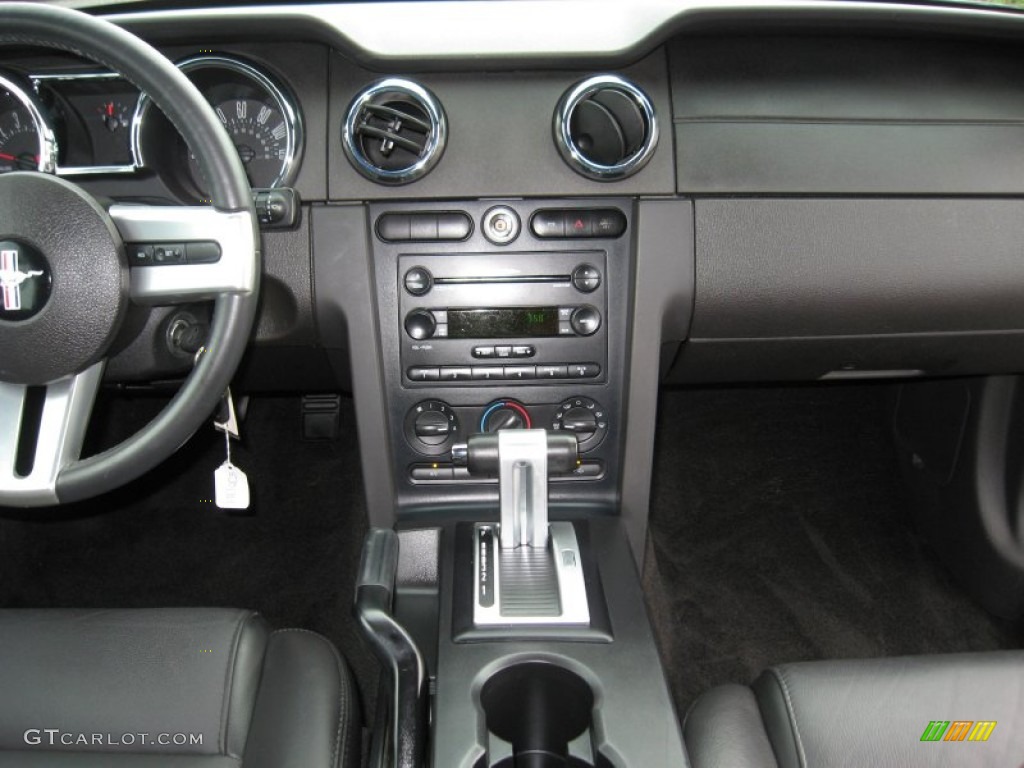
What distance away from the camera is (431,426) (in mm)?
1542

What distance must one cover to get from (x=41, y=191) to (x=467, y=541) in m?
0.77

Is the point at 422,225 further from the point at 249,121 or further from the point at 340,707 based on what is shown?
the point at 340,707

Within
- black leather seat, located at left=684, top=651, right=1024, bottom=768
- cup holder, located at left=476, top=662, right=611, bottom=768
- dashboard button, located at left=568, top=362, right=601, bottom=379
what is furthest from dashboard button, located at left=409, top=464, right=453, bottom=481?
black leather seat, located at left=684, top=651, right=1024, bottom=768

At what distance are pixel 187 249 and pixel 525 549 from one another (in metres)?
0.65

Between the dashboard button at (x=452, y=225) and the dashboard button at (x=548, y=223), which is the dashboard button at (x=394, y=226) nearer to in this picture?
the dashboard button at (x=452, y=225)

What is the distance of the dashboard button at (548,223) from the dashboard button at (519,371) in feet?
0.76

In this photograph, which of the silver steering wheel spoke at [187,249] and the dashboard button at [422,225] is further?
the dashboard button at [422,225]

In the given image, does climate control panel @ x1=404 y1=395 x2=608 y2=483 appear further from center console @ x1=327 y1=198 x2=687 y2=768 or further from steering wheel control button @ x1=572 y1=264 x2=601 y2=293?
steering wheel control button @ x1=572 y1=264 x2=601 y2=293

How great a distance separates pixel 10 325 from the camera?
3.40 ft

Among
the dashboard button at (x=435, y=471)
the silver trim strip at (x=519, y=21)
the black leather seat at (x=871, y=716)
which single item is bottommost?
the black leather seat at (x=871, y=716)

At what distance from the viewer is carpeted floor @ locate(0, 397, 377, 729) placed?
2139 millimetres

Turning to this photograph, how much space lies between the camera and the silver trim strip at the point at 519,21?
52.7 inches

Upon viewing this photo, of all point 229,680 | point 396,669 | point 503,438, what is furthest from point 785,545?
point 229,680

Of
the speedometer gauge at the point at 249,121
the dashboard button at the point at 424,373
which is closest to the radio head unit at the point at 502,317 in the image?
the dashboard button at the point at 424,373
